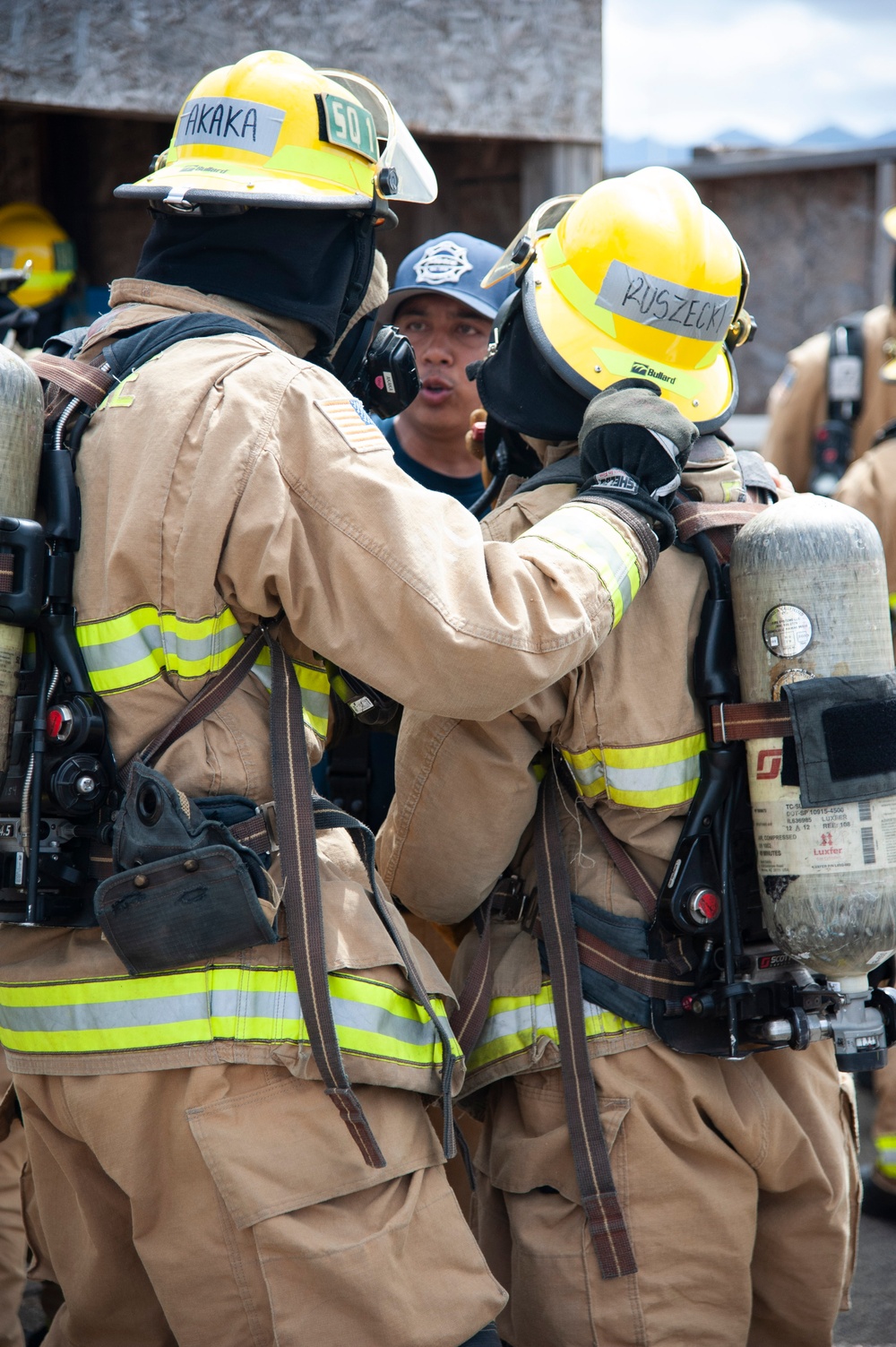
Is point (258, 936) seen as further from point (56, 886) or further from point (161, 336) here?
point (161, 336)

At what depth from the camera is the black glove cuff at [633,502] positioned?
214cm

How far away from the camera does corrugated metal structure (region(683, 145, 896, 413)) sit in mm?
7359

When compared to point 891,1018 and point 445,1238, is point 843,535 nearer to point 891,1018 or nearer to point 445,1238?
point 891,1018

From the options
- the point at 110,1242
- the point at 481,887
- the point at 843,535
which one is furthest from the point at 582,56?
the point at 110,1242

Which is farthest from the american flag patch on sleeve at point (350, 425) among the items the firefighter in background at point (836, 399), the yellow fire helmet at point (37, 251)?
the yellow fire helmet at point (37, 251)

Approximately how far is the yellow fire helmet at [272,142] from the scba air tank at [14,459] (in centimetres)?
48

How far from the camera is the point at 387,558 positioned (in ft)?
6.29

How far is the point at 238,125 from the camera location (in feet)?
Result: 7.43

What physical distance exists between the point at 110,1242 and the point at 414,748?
38.3 inches

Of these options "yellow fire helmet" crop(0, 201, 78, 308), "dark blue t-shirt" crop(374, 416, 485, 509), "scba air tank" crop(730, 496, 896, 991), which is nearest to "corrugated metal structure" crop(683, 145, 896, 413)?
"yellow fire helmet" crop(0, 201, 78, 308)

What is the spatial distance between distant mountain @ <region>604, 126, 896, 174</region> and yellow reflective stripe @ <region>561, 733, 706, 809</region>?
656 cm

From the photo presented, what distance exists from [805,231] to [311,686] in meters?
6.38

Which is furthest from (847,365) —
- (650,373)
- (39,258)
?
(39,258)

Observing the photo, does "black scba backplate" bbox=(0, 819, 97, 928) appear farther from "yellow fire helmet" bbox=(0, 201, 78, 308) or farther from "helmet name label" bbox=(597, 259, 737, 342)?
"yellow fire helmet" bbox=(0, 201, 78, 308)
